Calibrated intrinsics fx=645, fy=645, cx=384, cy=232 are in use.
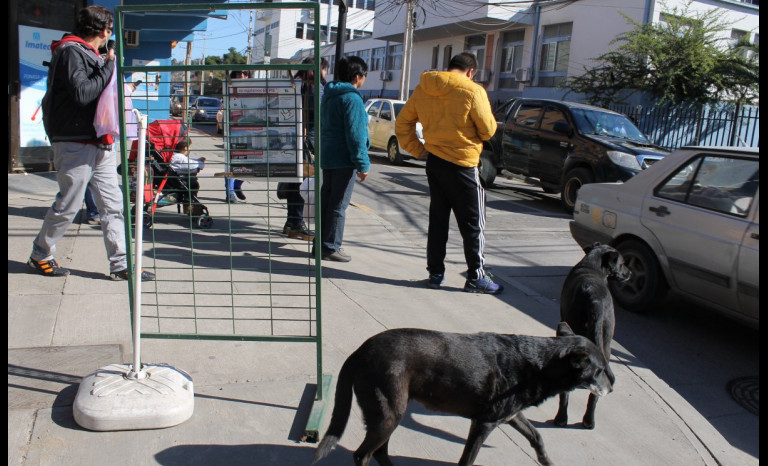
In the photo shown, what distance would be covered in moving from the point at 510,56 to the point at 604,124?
1685 centimetres

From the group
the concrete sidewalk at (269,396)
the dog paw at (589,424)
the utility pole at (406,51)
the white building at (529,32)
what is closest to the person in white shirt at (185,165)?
the concrete sidewalk at (269,396)

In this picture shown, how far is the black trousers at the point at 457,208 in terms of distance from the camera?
5535 mm

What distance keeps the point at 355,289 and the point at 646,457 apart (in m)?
2.86

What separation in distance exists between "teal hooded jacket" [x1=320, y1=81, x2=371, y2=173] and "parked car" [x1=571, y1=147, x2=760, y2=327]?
2.35 m

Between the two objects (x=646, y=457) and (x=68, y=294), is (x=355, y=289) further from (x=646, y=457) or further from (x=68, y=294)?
(x=646, y=457)

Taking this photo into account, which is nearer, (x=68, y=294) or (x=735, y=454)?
(x=735, y=454)

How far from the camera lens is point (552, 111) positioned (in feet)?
39.4

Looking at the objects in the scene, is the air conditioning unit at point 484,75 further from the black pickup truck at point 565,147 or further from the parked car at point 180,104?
the parked car at point 180,104

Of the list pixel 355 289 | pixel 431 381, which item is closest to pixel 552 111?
pixel 355 289

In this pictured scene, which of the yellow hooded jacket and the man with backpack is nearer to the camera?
the man with backpack

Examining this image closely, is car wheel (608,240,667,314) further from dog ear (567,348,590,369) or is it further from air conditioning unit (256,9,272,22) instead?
air conditioning unit (256,9,272,22)

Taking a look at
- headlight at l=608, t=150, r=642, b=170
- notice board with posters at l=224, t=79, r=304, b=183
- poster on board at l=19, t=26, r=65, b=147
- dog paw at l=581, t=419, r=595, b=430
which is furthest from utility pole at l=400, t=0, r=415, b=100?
dog paw at l=581, t=419, r=595, b=430

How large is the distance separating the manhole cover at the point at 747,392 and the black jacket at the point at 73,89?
491cm

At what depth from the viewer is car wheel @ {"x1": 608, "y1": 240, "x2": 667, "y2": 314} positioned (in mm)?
5445
